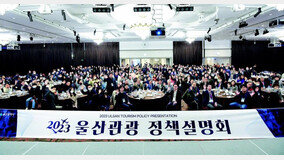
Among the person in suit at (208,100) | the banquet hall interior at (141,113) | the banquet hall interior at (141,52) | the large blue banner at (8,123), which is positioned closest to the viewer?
the banquet hall interior at (141,113)

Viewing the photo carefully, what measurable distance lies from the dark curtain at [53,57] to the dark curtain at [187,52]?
6.34 meters

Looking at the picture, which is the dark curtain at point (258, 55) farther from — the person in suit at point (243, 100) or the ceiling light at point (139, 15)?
the person in suit at point (243, 100)

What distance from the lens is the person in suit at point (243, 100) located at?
17.6 ft

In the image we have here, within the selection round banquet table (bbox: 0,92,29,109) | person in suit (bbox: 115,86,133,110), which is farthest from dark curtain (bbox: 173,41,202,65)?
round banquet table (bbox: 0,92,29,109)

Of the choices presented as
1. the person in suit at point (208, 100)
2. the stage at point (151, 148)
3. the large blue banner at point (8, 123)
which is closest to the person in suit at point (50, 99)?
the large blue banner at point (8, 123)

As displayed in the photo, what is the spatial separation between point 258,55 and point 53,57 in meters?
20.9

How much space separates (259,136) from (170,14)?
17.5 feet

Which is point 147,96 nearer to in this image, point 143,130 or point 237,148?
point 143,130

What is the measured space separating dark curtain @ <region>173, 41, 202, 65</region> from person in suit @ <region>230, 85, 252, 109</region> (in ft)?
40.7

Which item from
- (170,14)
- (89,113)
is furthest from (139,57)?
(89,113)

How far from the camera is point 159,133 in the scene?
12.4 feet

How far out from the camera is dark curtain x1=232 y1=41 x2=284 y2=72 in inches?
703

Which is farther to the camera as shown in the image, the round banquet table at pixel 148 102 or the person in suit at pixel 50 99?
the round banquet table at pixel 148 102

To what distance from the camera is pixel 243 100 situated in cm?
559
